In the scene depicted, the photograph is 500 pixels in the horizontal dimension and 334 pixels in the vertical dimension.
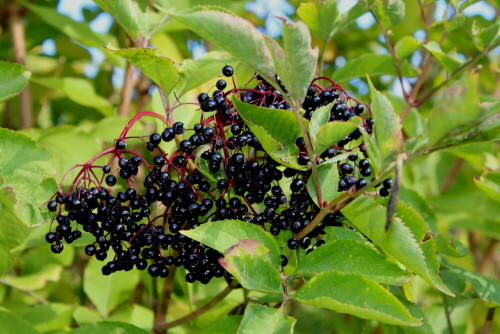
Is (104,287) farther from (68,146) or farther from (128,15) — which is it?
(128,15)

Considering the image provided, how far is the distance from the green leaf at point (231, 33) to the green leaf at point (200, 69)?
44cm

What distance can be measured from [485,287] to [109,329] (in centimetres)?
112

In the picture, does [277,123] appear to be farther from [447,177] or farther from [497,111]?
[447,177]

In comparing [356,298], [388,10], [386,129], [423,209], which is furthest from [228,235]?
[388,10]

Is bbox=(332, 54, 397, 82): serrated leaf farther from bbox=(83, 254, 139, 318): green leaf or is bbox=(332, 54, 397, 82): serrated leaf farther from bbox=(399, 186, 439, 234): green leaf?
bbox=(83, 254, 139, 318): green leaf

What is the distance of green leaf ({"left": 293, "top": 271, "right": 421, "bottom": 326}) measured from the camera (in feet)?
3.29

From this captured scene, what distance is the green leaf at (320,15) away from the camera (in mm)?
1718

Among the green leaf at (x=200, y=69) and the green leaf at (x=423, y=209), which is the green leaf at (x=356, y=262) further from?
the green leaf at (x=423, y=209)

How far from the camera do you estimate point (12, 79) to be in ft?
5.02

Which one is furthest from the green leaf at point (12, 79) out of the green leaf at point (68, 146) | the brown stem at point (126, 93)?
the brown stem at point (126, 93)

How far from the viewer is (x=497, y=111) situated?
997 mm

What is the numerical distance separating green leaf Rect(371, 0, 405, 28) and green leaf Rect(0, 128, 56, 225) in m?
1.15

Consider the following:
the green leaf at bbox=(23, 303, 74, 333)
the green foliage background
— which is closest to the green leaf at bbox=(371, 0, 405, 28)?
the green foliage background

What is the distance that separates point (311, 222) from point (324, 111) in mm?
254
